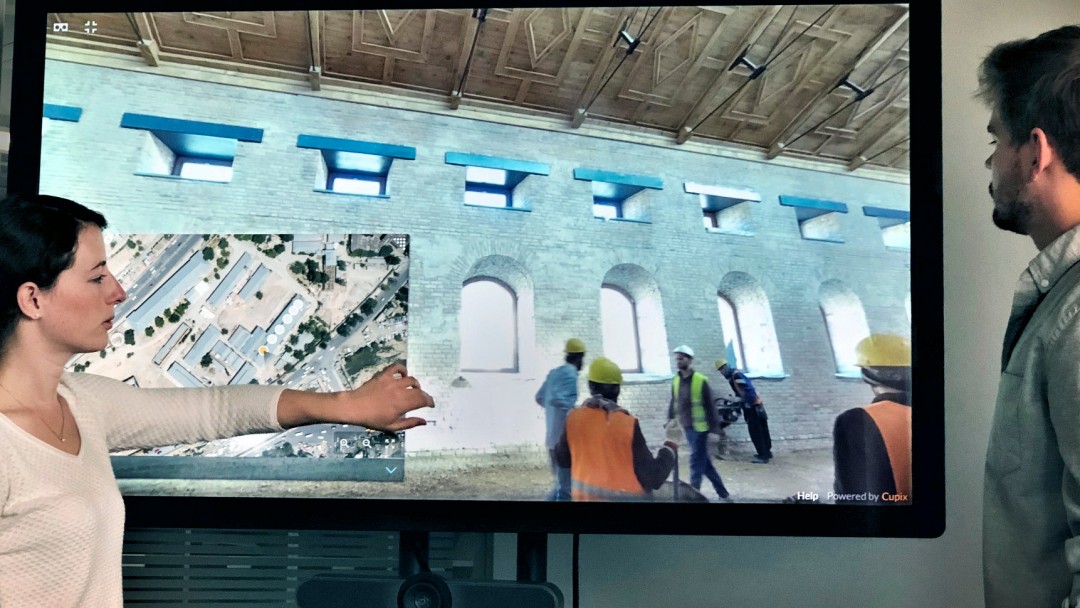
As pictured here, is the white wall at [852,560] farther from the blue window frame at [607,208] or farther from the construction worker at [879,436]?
the blue window frame at [607,208]

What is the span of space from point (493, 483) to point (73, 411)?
72cm

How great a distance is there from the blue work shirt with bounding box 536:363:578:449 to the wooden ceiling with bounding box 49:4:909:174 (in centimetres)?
46

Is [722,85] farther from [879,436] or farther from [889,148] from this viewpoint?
[879,436]

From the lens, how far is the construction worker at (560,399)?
1.17 meters

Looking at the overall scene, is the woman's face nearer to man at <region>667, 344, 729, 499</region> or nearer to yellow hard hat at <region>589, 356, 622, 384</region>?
yellow hard hat at <region>589, 356, 622, 384</region>

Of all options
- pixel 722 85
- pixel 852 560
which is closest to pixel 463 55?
pixel 722 85

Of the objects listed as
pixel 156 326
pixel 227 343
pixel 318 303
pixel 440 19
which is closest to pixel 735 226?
pixel 440 19

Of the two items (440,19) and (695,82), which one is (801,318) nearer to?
(695,82)

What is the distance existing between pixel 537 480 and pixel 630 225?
1.61 feet

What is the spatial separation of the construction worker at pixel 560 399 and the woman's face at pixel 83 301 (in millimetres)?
777

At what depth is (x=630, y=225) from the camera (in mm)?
1192

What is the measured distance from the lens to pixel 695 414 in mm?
1158

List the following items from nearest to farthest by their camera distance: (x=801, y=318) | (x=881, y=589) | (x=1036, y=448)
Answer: (x=1036, y=448)
(x=801, y=318)
(x=881, y=589)

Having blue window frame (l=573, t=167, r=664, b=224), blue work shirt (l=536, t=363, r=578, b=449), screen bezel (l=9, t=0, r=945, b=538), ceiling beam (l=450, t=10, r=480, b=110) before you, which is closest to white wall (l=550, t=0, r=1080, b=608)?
screen bezel (l=9, t=0, r=945, b=538)
